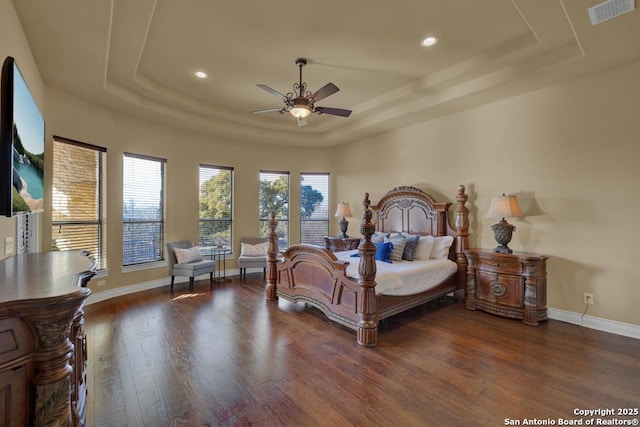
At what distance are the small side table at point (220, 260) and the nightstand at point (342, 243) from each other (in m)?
2.17

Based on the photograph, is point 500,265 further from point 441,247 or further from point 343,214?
point 343,214

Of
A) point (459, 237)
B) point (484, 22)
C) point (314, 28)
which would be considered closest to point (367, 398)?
point (459, 237)

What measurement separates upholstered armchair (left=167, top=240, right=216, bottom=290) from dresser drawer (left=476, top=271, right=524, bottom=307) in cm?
450

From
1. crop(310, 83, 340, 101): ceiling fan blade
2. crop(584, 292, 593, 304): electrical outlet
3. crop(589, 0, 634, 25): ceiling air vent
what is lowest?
crop(584, 292, 593, 304): electrical outlet

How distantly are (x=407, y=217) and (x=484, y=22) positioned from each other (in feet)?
10.4

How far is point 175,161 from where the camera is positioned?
5.73m

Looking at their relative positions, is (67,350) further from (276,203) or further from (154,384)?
(276,203)

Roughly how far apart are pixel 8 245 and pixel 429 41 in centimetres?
454

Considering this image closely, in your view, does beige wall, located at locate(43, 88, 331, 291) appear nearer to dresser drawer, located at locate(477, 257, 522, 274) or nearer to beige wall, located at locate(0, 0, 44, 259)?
beige wall, located at locate(0, 0, 44, 259)

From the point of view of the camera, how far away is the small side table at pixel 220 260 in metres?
5.83

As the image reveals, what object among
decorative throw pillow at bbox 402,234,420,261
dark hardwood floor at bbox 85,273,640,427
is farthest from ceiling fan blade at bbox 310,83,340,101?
dark hardwood floor at bbox 85,273,640,427

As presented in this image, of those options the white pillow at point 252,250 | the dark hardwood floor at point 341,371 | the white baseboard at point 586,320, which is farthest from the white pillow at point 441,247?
the white pillow at point 252,250

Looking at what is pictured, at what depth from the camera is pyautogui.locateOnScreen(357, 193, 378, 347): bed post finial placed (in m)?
3.16

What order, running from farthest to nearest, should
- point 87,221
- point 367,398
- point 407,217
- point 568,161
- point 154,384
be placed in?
1. point 407,217
2. point 87,221
3. point 568,161
4. point 154,384
5. point 367,398
